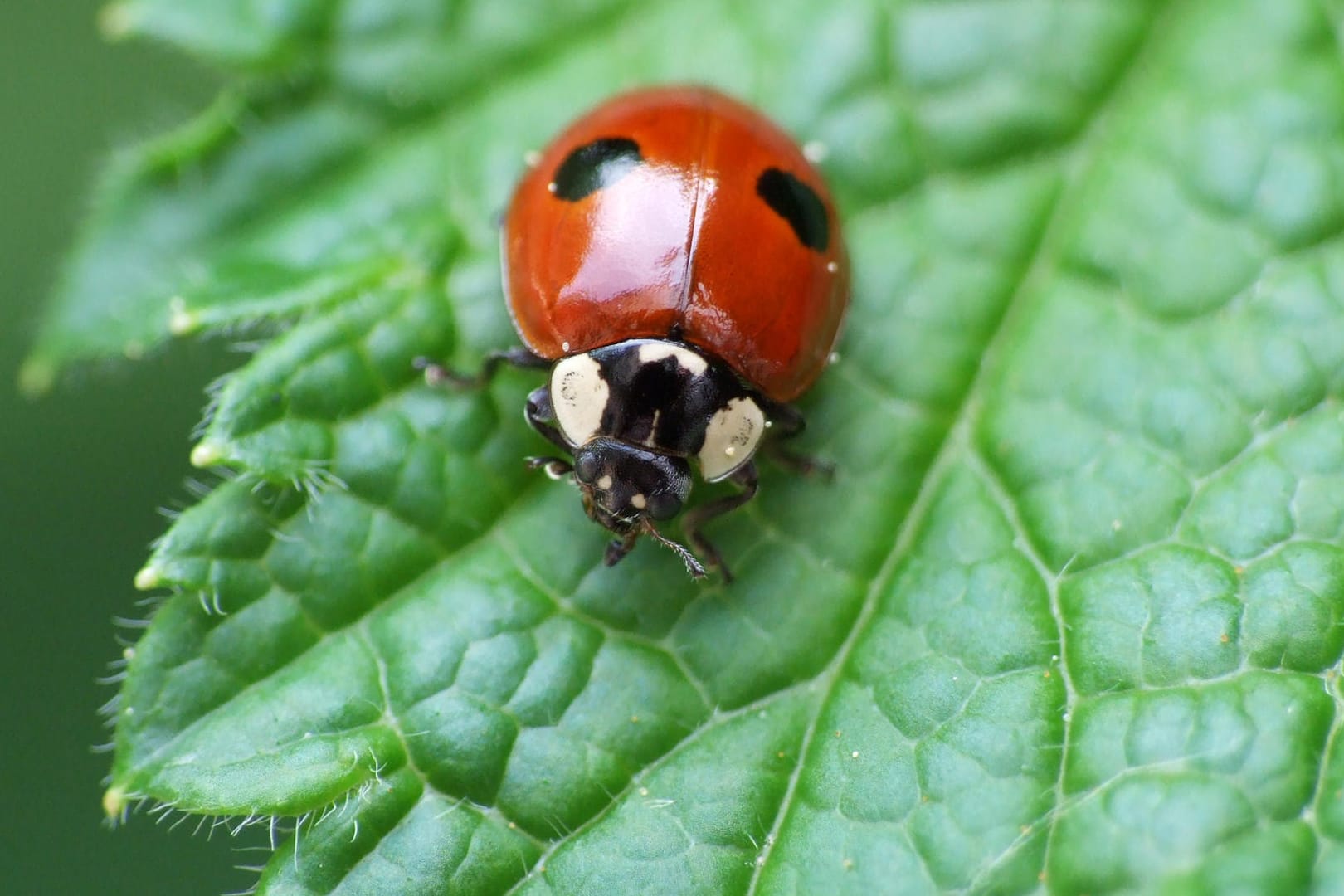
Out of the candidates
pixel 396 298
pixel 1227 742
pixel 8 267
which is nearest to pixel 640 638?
pixel 396 298

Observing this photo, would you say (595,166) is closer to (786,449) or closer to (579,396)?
(579,396)

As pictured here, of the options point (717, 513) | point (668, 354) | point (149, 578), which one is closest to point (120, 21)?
point (149, 578)

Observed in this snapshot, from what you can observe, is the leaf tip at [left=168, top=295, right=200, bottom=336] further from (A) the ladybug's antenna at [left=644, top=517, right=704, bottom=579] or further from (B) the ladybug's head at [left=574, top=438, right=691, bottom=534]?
(A) the ladybug's antenna at [left=644, top=517, right=704, bottom=579]

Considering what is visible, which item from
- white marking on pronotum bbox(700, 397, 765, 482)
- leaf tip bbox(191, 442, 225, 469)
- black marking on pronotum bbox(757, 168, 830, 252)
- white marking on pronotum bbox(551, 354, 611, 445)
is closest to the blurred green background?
leaf tip bbox(191, 442, 225, 469)

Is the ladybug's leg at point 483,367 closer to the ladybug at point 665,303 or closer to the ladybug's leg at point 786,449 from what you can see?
the ladybug at point 665,303

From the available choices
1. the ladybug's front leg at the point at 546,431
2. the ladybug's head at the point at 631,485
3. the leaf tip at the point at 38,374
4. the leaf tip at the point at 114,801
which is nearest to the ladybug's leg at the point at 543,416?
the ladybug's front leg at the point at 546,431

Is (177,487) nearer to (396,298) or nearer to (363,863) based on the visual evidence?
(396,298)

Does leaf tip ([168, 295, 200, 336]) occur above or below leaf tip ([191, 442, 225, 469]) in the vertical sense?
above
